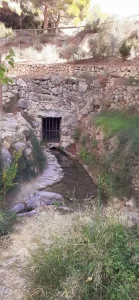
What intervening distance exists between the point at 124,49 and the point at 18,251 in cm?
1086

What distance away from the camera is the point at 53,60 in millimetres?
15625

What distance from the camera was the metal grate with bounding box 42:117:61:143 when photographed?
1227cm

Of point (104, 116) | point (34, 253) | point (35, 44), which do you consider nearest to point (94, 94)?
point (104, 116)

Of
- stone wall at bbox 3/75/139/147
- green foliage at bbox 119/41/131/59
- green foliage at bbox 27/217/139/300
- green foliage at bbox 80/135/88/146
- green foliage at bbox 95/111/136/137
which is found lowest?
green foliage at bbox 27/217/139/300

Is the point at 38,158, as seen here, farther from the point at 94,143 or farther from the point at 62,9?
the point at 62,9

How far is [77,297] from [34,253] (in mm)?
788

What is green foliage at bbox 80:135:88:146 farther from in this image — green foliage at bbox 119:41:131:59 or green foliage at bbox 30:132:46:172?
green foliage at bbox 119:41:131:59

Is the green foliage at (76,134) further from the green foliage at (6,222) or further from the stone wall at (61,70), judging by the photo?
the green foliage at (6,222)

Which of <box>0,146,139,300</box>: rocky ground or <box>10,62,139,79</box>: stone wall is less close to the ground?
<box>10,62,139,79</box>: stone wall

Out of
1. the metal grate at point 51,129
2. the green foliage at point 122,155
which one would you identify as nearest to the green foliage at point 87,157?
the green foliage at point 122,155

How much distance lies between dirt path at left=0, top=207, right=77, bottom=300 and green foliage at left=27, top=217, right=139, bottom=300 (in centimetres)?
23

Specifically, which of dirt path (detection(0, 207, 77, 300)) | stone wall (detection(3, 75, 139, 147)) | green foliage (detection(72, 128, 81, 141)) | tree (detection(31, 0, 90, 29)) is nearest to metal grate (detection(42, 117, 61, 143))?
stone wall (detection(3, 75, 139, 147))

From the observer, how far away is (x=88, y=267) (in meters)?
3.00

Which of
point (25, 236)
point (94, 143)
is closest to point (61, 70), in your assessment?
point (94, 143)
